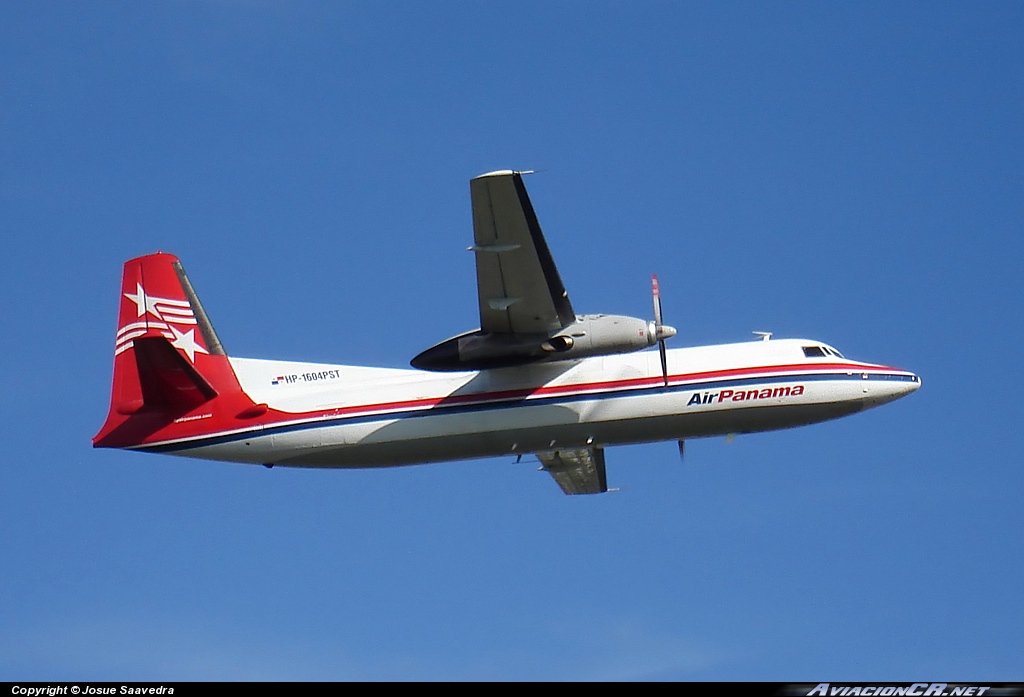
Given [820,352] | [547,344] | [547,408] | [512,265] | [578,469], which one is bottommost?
[547,408]

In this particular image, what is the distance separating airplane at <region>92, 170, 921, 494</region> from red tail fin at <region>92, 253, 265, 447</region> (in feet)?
0.10

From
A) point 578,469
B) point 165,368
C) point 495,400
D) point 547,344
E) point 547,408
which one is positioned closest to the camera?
point 547,344

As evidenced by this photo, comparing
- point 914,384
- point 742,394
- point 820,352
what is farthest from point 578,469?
point 914,384

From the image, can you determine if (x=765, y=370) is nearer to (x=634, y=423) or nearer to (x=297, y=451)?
(x=634, y=423)

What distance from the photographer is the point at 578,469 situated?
3092 cm

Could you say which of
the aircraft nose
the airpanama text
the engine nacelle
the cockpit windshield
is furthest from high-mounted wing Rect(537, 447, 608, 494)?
the aircraft nose

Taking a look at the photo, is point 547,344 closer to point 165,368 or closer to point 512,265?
point 512,265

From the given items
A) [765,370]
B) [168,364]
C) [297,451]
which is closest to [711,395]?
[765,370]

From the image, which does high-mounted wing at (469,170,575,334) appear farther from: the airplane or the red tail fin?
the red tail fin

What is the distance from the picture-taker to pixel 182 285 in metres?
28.9

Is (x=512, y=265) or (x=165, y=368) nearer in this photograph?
(x=512, y=265)

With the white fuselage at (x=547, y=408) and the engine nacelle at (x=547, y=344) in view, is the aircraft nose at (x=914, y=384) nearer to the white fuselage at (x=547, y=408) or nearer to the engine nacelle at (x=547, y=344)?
the white fuselage at (x=547, y=408)

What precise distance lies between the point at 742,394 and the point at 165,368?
11.9 m

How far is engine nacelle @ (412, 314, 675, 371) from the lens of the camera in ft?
83.9
